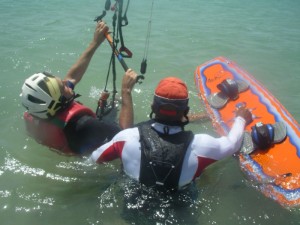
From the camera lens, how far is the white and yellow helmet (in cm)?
348

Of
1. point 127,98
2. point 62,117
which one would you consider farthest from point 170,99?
point 62,117

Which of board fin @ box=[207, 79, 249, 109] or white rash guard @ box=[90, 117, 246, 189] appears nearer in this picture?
white rash guard @ box=[90, 117, 246, 189]

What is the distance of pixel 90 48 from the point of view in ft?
15.4

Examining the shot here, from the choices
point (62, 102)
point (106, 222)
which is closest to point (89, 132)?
point (62, 102)

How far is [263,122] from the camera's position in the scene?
4926 mm

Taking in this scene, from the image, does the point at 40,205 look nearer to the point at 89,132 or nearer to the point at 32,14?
the point at 89,132

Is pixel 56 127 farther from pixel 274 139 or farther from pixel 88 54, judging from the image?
pixel 274 139

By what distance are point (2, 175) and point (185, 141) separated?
2604 mm

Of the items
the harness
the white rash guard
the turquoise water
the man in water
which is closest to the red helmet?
the man in water

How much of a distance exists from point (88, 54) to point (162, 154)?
235 cm

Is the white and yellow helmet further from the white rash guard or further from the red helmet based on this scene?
the red helmet

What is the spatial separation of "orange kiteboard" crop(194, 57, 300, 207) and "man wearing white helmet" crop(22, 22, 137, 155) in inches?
71.8

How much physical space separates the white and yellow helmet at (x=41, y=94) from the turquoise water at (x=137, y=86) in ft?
3.41

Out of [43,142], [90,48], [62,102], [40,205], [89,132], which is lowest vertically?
[40,205]
